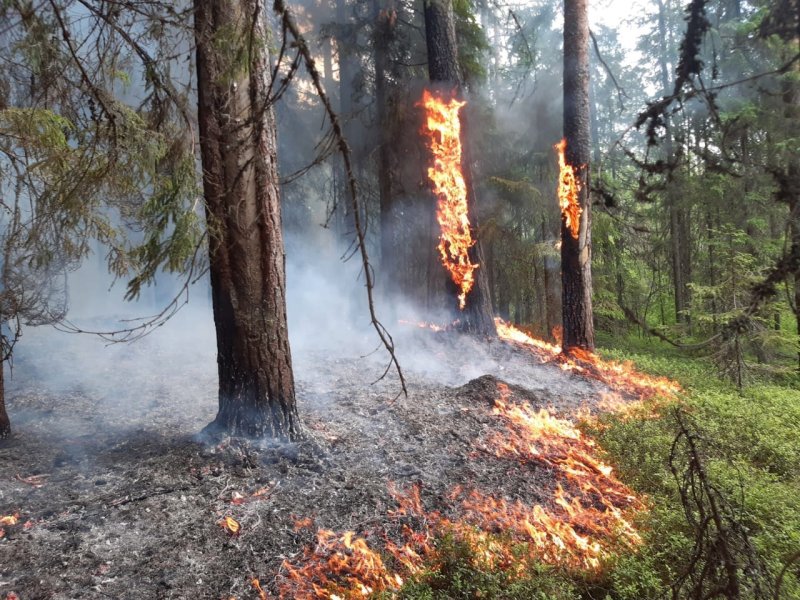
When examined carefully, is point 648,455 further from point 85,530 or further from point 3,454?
point 3,454

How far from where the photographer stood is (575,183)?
375 inches

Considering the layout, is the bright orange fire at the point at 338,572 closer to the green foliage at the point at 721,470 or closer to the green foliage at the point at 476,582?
the green foliage at the point at 476,582

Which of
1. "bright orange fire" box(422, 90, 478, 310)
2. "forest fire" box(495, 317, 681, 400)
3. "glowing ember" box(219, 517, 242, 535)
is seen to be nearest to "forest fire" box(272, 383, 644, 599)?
"glowing ember" box(219, 517, 242, 535)

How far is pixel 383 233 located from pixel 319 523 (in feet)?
33.7

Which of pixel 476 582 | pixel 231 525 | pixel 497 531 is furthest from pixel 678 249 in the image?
pixel 231 525

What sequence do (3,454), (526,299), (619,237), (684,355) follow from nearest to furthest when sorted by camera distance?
(3,454)
(684,355)
(619,237)
(526,299)

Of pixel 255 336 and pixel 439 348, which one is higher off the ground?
pixel 255 336

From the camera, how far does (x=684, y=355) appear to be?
43.7 feet

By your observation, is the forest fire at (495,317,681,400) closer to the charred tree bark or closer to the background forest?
the background forest

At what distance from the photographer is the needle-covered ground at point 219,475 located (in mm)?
3551

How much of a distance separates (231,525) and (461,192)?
8727 millimetres

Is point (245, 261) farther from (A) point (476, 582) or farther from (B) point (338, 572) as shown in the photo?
(A) point (476, 582)

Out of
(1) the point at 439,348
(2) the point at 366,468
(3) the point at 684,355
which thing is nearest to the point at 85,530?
(2) the point at 366,468

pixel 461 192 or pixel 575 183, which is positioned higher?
pixel 461 192
